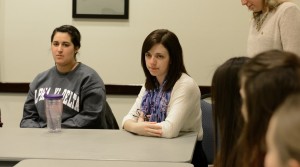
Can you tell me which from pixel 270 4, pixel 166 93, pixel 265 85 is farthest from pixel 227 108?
pixel 270 4

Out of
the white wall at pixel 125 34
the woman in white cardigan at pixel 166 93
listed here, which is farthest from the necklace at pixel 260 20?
the white wall at pixel 125 34

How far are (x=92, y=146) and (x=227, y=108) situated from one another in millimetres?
959

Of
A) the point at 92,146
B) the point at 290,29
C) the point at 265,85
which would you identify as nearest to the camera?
the point at 265,85

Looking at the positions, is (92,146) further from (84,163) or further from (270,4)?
(270,4)

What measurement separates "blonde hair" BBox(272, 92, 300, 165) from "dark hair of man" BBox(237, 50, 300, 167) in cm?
7

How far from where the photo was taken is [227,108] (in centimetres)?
A: 144

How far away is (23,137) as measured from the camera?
2.42m

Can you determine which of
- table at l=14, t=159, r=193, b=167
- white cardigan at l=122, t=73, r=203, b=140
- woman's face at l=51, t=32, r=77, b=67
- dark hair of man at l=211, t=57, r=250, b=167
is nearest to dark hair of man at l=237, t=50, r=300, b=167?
dark hair of man at l=211, t=57, r=250, b=167

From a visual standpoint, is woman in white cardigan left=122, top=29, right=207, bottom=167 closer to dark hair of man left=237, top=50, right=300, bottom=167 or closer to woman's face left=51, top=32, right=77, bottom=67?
woman's face left=51, top=32, right=77, bottom=67

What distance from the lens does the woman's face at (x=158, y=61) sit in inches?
104

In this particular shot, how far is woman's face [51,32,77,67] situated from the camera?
10.0ft

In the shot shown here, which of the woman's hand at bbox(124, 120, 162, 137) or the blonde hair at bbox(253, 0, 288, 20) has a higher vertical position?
the blonde hair at bbox(253, 0, 288, 20)

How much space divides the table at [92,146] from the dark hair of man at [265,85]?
3.19 feet

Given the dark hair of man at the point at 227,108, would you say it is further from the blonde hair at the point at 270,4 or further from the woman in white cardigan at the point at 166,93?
the blonde hair at the point at 270,4
